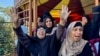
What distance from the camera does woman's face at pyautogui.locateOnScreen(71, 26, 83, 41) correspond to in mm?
3980

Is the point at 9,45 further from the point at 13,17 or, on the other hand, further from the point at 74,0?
the point at 13,17

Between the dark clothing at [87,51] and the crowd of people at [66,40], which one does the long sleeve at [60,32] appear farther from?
the dark clothing at [87,51]

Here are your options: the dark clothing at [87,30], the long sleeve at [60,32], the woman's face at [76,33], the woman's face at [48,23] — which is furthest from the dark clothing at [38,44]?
the dark clothing at [87,30]

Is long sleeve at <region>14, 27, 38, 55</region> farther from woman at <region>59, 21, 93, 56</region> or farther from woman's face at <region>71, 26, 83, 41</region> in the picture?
woman's face at <region>71, 26, 83, 41</region>

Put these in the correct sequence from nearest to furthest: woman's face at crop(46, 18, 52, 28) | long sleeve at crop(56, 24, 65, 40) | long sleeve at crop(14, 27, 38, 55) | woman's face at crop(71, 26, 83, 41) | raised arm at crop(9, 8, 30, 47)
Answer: woman's face at crop(71, 26, 83, 41) < long sleeve at crop(56, 24, 65, 40) < raised arm at crop(9, 8, 30, 47) < long sleeve at crop(14, 27, 38, 55) < woman's face at crop(46, 18, 52, 28)

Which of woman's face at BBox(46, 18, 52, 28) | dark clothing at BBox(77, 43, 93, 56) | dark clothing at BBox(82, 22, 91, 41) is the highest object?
woman's face at BBox(46, 18, 52, 28)

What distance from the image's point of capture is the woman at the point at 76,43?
3998 millimetres

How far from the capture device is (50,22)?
17.4 ft

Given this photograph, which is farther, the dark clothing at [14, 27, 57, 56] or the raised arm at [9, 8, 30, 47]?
the raised arm at [9, 8, 30, 47]

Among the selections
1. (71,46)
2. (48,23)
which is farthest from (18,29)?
(71,46)

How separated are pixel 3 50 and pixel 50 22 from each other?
20.1ft

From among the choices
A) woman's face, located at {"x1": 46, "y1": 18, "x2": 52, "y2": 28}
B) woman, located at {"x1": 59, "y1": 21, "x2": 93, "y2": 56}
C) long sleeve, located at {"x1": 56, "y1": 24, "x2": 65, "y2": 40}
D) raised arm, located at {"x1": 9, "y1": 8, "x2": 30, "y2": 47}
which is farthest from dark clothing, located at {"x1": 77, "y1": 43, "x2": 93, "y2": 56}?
woman's face, located at {"x1": 46, "y1": 18, "x2": 52, "y2": 28}

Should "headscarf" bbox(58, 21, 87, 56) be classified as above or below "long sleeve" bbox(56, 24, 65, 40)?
below

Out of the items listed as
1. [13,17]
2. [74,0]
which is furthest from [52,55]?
[74,0]
